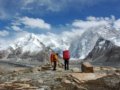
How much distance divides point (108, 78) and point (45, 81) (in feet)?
16.5

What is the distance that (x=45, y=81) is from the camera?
27.8 metres

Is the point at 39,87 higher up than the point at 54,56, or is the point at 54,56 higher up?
the point at 54,56

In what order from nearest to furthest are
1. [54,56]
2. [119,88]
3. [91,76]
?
[119,88], [91,76], [54,56]

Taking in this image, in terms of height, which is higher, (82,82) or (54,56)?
→ (54,56)

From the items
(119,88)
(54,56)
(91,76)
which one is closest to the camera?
(119,88)

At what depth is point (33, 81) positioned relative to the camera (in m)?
27.5

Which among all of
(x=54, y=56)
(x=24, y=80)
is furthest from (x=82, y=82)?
(x=54, y=56)

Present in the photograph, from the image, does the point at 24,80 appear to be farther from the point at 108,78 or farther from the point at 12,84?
the point at 108,78

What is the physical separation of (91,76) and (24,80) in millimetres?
5150

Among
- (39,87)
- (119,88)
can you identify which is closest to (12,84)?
(39,87)

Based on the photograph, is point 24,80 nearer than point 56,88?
No

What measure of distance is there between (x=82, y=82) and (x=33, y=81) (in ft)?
13.1

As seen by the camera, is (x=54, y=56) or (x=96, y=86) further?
(x=54, y=56)

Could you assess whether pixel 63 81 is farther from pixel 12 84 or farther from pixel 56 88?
pixel 12 84
